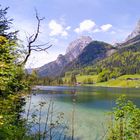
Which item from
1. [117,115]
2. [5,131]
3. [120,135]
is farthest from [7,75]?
[117,115]

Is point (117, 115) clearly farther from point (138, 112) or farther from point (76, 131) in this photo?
point (76, 131)

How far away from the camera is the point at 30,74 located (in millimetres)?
14898

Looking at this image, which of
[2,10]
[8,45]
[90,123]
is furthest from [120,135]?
[90,123]

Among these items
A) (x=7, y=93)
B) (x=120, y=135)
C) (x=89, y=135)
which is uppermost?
(x=7, y=93)

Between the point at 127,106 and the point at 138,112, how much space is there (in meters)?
0.60

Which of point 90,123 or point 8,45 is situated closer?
point 8,45

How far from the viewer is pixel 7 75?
8023mm

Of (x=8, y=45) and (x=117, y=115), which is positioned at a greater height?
(x=8, y=45)

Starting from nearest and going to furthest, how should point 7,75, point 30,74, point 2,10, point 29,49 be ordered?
point 7,75
point 30,74
point 29,49
point 2,10

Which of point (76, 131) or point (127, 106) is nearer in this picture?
point (127, 106)

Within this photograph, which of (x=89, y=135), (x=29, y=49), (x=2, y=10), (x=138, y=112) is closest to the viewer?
(x=138, y=112)

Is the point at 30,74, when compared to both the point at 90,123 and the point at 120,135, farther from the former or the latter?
the point at 90,123

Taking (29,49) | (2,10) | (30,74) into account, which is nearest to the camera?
(30,74)

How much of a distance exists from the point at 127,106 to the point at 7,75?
7620mm
